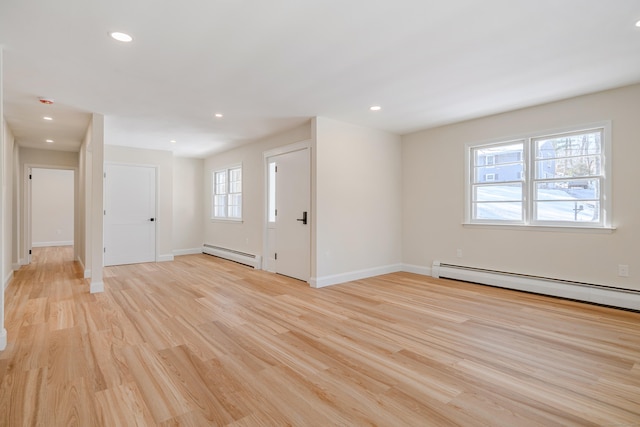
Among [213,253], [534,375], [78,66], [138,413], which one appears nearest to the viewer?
[138,413]

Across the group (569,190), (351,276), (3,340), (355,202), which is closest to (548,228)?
(569,190)

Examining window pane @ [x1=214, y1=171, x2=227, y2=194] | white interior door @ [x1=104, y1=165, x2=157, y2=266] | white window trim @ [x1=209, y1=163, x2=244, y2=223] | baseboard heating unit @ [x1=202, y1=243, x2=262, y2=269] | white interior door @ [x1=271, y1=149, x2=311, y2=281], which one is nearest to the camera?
white interior door @ [x1=271, y1=149, x2=311, y2=281]

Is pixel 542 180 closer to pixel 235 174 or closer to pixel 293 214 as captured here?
pixel 293 214

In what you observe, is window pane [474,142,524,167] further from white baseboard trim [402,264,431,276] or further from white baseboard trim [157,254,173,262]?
white baseboard trim [157,254,173,262]

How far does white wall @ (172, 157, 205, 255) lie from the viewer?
25.7 feet

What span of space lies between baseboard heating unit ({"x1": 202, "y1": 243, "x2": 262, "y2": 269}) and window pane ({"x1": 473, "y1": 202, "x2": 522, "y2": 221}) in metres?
3.87

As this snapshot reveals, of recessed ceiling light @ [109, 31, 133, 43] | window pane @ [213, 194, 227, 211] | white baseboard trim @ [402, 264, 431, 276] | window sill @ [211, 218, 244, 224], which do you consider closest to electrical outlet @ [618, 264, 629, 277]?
white baseboard trim @ [402, 264, 431, 276]

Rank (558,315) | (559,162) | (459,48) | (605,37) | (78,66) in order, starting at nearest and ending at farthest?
(605,37)
(459,48)
(78,66)
(558,315)
(559,162)

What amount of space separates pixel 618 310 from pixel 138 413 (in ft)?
15.2

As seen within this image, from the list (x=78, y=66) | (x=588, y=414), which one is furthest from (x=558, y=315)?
(x=78, y=66)

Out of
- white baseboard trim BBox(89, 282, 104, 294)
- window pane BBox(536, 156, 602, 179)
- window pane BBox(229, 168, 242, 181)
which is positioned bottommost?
white baseboard trim BBox(89, 282, 104, 294)

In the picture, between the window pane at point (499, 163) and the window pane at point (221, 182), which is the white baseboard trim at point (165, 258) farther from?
the window pane at point (499, 163)

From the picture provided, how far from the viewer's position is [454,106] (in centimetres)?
421

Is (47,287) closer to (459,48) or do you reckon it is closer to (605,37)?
(459,48)
